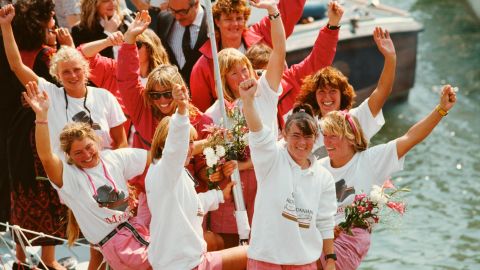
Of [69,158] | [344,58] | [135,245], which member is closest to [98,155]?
[69,158]

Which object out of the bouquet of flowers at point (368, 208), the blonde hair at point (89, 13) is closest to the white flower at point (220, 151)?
the bouquet of flowers at point (368, 208)

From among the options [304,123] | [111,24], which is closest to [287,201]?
[304,123]

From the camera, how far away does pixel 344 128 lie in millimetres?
5820

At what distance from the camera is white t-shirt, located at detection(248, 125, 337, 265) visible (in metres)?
5.31

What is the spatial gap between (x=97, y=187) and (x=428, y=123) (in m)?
1.91

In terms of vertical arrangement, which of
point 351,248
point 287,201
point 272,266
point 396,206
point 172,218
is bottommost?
point 351,248

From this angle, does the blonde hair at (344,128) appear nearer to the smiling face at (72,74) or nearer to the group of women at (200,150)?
the group of women at (200,150)

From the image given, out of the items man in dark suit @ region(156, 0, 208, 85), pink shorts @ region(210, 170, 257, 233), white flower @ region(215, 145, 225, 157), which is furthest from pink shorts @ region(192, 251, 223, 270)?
man in dark suit @ region(156, 0, 208, 85)

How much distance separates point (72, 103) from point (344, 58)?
24.7ft

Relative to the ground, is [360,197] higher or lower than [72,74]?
lower

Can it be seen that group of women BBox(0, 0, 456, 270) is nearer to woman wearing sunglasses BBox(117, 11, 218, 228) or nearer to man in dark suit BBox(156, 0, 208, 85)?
woman wearing sunglasses BBox(117, 11, 218, 228)

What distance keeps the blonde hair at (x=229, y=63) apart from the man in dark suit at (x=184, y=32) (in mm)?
1389

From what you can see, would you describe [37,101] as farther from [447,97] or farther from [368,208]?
[447,97]

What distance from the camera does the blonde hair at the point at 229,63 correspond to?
20.1ft
